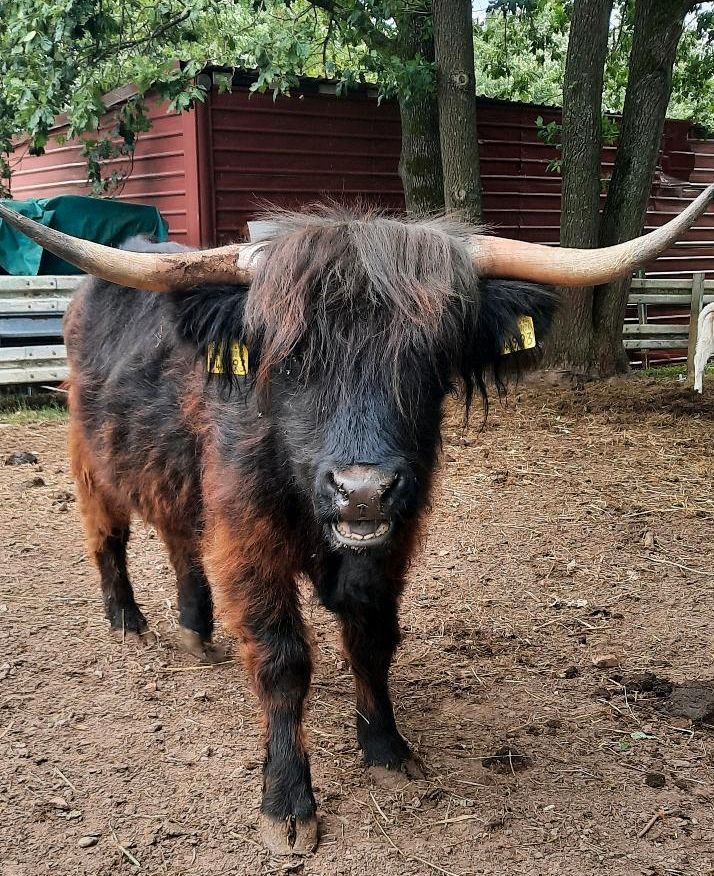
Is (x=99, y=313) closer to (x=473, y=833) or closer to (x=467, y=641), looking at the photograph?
(x=467, y=641)

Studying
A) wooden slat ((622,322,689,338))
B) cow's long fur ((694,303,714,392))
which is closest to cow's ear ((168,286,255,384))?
cow's long fur ((694,303,714,392))

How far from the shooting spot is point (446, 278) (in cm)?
256

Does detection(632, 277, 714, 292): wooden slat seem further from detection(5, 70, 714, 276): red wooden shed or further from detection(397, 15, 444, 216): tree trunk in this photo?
detection(397, 15, 444, 216): tree trunk

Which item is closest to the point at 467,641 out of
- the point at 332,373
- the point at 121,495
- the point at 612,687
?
the point at 612,687

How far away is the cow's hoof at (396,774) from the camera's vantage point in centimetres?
296

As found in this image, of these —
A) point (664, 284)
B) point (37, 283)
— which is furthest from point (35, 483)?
point (664, 284)

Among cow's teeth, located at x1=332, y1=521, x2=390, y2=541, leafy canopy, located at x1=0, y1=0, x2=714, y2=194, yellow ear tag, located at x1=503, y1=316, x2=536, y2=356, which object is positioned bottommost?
cow's teeth, located at x1=332, y1=521, x2=390, y2=541

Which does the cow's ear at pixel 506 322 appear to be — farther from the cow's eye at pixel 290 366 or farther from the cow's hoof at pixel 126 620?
the cow's hoof at pixel 126 620

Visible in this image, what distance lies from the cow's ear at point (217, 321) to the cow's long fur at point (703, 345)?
312 inches

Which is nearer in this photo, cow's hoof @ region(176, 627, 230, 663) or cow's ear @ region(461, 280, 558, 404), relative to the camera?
cow's ear @ region(461, 280, 558, 404)

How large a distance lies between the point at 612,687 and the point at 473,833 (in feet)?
3.86

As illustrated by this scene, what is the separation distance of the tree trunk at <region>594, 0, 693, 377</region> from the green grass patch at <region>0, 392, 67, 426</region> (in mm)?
5837

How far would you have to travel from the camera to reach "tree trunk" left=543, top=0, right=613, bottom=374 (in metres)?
8.56

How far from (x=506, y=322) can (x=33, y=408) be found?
7.63 metres
